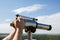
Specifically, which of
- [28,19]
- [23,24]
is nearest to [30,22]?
[28,19]

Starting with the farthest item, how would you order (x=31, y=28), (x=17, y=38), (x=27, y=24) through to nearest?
(x=31, y=28) → (x=27, y=24) → (x=17, y=38)

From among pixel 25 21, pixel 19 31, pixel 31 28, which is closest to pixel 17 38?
pixel 19 31

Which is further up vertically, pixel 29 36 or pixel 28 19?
pixel 28 19

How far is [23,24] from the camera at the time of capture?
3.28 metres

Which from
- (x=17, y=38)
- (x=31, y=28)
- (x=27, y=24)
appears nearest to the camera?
(x=17, y=38)

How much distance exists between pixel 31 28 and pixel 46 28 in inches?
9.5

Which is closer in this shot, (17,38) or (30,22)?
(17,38)

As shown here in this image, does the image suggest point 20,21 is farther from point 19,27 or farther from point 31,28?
point 31,28

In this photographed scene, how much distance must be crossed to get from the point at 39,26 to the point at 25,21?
0.38 metres

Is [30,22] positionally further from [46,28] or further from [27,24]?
[46,28]

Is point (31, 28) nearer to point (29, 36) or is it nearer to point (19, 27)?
point (29, 36)

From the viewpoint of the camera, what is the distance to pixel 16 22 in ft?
10.7

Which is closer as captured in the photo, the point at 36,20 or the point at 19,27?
the point at 19,27

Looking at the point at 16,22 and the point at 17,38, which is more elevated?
the point at 16,22
